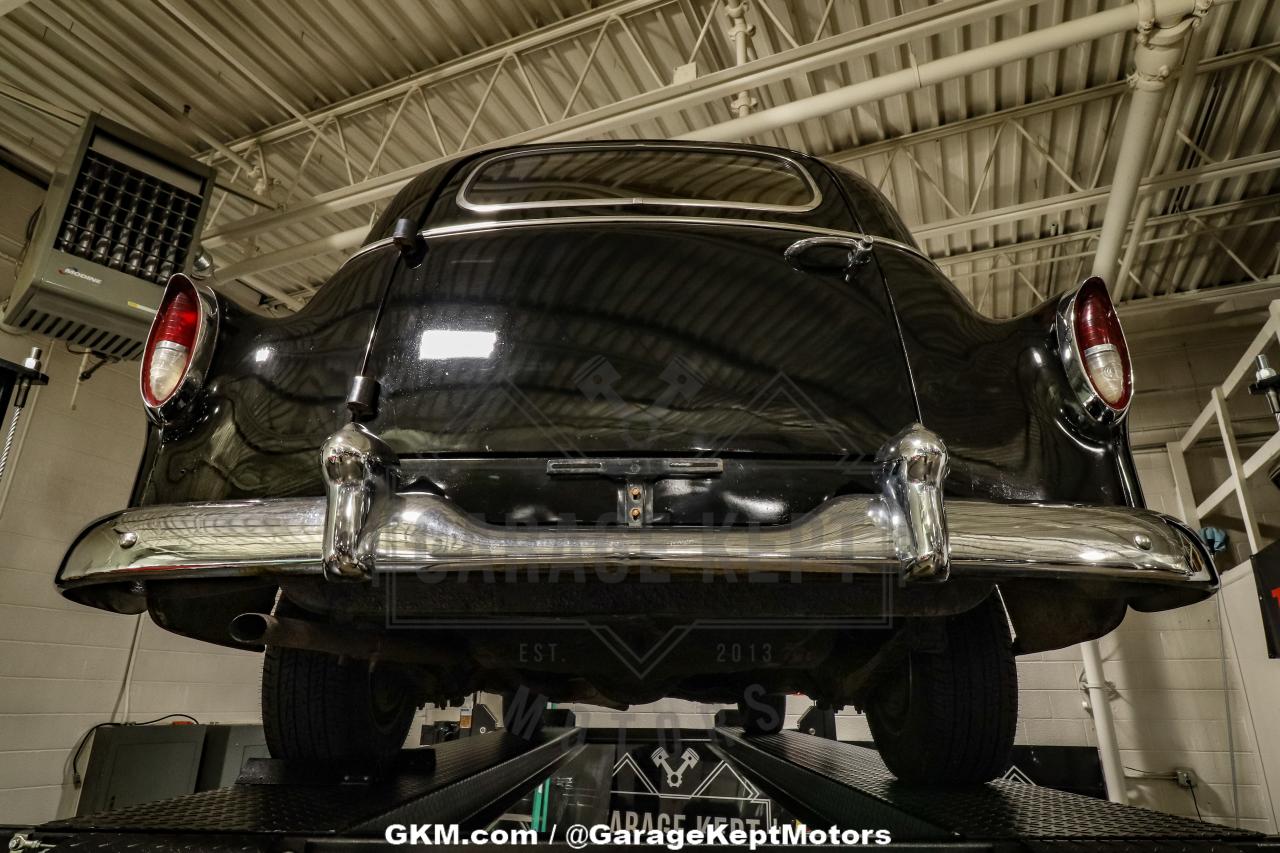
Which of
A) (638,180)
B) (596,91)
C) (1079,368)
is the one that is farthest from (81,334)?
(1079,368)

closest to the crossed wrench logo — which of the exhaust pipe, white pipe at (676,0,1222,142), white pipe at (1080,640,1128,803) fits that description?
the exhaust pipe

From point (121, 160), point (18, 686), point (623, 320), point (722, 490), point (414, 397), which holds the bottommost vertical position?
point (18, 686)

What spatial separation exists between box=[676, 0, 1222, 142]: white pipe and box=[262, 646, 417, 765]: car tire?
335 centimetres

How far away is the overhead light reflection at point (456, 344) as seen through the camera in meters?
1.44

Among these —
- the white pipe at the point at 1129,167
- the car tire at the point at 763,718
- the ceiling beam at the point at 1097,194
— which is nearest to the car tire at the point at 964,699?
the car tire at the point at 763,718

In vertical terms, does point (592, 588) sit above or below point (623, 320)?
below

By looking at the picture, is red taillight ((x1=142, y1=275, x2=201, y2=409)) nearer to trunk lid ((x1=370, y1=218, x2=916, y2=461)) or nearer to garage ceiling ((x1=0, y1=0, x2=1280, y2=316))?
trunk lid ((x1=370, y1=218, x2=916, y2=461))

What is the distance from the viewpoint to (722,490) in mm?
1296

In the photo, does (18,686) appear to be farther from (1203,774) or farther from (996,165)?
(1203,774)

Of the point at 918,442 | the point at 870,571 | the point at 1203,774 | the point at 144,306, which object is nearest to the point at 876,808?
the point at 870,571

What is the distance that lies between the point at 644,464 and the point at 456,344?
46 cm

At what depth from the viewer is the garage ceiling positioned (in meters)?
5.36

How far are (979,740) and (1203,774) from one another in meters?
8.14

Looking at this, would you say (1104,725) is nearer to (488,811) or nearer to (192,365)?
(488,811)
